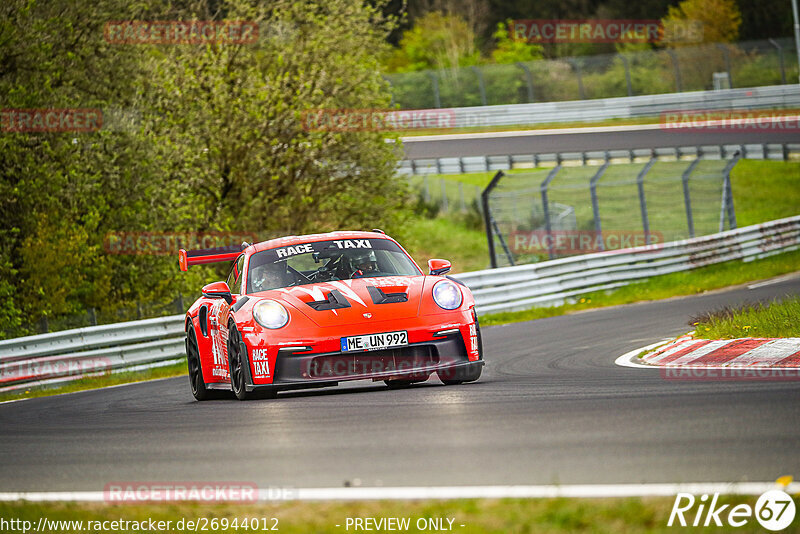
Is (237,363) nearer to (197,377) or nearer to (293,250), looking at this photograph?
(293,250)

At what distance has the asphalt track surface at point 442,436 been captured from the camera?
17.2 ft

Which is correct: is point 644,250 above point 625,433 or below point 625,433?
below

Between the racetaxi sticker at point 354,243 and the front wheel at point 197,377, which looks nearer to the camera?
the racetaxi sticker at point 354,243

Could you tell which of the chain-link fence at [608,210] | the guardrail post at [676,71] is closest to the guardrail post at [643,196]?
the chain-link fence at [608,210]

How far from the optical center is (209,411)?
352 inches

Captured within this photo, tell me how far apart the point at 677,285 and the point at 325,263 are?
45.4ft

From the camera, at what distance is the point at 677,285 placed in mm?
22578

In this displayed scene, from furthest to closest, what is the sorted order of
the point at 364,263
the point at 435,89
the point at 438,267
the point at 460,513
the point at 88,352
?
the point at 435,89, the point at 88,352, the point at 364,263, the point at 438,267, the point at 460,513

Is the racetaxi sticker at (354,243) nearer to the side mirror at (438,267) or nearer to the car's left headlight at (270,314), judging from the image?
the side mirror at (438,267)

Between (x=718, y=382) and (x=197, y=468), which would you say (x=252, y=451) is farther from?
(x=718, y=382)

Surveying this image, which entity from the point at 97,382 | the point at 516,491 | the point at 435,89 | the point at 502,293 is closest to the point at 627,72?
the point at 435,89

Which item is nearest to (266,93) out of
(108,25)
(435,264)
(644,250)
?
(108,25)

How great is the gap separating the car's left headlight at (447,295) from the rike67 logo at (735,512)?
16.5 feet

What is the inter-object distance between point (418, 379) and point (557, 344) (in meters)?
3.87
